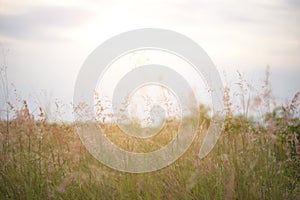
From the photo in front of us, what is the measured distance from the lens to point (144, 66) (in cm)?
438

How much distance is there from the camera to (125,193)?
143 inches

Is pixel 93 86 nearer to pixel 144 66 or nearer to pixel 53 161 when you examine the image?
pixel 144 66

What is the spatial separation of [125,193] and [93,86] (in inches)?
57.7

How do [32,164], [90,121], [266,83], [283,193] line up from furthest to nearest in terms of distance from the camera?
[90,121]
[32,164]
[266,83]
[283,193]

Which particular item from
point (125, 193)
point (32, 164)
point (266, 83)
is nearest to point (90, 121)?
point (32, 164)

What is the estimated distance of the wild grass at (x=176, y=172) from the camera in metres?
3.50

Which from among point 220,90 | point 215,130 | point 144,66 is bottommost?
point 215,130

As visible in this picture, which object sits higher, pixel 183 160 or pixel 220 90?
pixel 220 90

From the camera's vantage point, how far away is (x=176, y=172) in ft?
12.7

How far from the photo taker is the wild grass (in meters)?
3.50

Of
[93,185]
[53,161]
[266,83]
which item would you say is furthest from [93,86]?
[266,83]

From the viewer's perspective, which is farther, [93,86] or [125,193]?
[93,86]

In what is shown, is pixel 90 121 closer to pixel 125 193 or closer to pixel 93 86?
pixel 93 86

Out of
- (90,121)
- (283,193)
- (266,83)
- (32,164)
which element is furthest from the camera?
(90,121)
